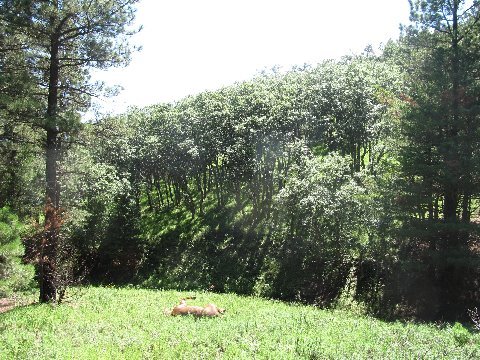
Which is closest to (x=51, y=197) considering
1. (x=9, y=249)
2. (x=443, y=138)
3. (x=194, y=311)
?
(x=9, y=249)

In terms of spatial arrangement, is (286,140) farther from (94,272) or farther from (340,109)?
(94,272)

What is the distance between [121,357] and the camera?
336 inches

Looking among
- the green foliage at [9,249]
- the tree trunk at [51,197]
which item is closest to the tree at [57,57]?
the tree trunk at [51,197]

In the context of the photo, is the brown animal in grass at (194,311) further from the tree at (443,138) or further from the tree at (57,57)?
the tree at (443,138)

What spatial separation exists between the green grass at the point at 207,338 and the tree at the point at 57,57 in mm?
3606

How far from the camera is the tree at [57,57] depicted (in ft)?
47.5

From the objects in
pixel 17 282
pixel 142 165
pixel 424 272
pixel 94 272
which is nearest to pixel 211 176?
pixel 142 165

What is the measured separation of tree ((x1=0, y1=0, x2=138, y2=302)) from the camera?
14.5 metres

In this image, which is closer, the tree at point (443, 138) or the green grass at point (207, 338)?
the green grass at point (207, 338)

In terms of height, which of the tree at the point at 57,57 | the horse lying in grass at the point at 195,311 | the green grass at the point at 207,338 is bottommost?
the horse lying in grass at the point at 195,311

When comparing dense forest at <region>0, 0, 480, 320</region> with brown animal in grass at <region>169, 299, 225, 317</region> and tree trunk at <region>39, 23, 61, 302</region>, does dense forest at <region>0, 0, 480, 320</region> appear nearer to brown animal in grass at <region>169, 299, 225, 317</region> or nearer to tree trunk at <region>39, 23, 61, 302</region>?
tree trunk at <region>39, 23, 61, 302</region>

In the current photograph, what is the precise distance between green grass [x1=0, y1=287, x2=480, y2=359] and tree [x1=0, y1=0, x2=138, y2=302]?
3.61m

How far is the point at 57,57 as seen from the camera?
15.8m

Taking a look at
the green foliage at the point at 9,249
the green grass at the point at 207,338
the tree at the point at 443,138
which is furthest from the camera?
the tree at the point at 443,138
